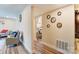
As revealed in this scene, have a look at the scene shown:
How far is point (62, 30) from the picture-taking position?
2.35 metres

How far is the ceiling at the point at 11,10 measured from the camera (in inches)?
90.2

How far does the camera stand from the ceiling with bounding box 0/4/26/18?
2291mm

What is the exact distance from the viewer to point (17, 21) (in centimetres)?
245

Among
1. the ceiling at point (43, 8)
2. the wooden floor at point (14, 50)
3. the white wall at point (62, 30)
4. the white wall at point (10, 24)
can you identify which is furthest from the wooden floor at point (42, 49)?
the ceiling at point (43, 8)

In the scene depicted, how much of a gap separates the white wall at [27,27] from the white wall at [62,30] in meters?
0.28

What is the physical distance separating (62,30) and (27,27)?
66cm

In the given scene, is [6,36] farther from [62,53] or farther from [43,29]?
[62,53]

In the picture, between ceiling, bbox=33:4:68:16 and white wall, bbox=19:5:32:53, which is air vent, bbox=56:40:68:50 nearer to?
white wall, bbox=19:5:32:53

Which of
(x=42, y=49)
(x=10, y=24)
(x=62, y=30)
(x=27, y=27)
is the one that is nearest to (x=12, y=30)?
(x=10, y=24)

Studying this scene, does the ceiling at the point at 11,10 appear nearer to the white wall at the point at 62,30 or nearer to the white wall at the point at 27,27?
the white wall at the point at 27,27

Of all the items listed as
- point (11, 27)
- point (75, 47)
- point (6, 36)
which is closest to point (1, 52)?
point (6, 36)

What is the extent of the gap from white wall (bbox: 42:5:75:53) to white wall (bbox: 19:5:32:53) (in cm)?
28

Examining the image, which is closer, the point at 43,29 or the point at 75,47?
the point at 75,47

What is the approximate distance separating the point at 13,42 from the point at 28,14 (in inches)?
24.5
